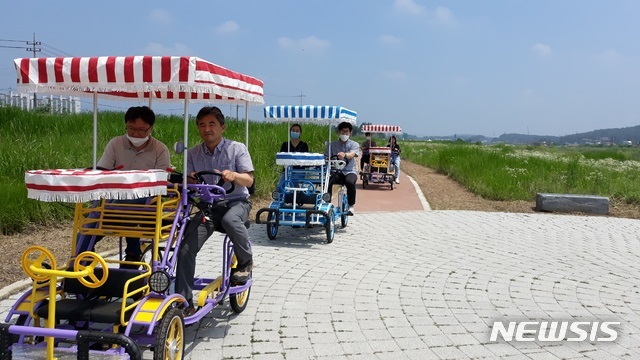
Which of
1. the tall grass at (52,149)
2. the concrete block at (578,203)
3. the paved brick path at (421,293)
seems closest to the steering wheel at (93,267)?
the paved brick path at (421,293)

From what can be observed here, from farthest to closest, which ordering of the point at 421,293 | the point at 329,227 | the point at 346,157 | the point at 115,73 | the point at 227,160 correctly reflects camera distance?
the point at 346,157, the point at 329,227, the point at 421,293, the point at 227,160, the point at 115,73

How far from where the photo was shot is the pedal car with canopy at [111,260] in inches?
134

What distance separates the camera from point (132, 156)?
201 inches

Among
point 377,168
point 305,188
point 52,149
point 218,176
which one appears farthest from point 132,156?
point 377,168

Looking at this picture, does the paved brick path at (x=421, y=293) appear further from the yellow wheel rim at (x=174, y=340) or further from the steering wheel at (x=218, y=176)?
the steering wheel at (x=218, y=176)

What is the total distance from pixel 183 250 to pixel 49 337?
134 cm

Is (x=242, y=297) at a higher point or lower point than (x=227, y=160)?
lower

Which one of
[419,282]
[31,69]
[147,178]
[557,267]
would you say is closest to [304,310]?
[419,282]

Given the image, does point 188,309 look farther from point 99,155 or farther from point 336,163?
point 99,155

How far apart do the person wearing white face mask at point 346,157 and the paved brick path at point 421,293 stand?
0.70 metres

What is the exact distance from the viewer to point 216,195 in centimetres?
496

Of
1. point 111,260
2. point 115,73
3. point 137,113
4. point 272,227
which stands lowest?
point 272,227

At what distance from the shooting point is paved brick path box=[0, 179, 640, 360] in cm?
464

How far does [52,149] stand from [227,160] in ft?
24.3
